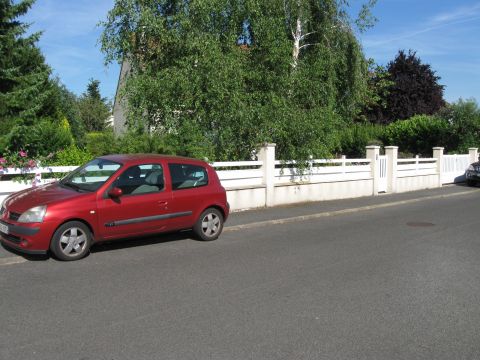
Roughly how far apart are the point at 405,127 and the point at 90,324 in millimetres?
28976

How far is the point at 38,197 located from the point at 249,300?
3540 millimetres

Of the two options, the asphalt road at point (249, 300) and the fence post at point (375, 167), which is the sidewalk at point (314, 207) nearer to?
the fence post at point (375, 167)

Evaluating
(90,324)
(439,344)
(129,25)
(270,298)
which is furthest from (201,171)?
(129,25)

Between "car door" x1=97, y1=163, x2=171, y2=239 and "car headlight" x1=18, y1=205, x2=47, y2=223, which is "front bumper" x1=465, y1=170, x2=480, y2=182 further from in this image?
"car headlight" x1=18, y1=205, x2=47, y2=223

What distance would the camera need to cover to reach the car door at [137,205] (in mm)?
7281

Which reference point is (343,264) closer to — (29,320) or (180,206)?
(180,206)

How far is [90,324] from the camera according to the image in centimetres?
459

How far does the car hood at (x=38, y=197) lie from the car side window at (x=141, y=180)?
2.24ft

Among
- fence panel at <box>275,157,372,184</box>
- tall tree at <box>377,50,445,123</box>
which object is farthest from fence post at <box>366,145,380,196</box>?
tall tree at <box>377,50,445,123</box>

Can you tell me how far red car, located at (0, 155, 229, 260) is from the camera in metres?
6.74

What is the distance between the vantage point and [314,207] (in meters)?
13.5

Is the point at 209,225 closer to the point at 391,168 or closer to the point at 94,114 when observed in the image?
the point at 391,168

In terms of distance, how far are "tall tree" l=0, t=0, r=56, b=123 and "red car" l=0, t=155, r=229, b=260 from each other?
10.1m

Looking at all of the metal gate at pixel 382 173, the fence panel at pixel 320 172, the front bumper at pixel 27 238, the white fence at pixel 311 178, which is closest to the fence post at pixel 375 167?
the white fence at pixel 311 178
